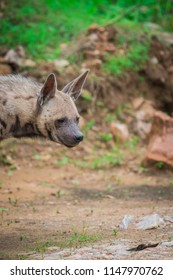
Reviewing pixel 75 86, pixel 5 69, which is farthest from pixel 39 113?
pixel 5 69

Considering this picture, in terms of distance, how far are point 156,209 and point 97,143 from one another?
10.7 feet

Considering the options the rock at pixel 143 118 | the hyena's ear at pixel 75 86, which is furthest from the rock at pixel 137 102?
the hyena's ear at pixel 75 86

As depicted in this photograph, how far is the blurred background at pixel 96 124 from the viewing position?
6680mm

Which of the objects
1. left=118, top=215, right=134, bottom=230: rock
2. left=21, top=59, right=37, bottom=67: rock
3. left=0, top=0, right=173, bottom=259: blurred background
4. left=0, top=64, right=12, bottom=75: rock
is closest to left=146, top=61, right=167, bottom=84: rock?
left=0, top=0, right=173, bottom=259: blurred background

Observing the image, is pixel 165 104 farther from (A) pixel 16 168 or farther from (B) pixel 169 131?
(A) pixel 16 168

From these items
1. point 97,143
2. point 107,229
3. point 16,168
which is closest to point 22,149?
point 16,168

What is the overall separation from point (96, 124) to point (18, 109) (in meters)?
4.13

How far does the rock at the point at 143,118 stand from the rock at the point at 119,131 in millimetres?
311

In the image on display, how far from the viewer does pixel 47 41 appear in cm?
1071

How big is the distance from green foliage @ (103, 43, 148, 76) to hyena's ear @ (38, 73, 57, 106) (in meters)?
4.39

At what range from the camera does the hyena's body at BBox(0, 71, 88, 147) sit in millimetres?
6125

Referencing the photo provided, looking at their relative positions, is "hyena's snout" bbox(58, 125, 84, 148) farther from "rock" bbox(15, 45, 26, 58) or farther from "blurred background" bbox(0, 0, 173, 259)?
"rock" bbox(15, 45, 26, 58)

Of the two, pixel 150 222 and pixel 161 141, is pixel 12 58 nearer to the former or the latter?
pixel 161 141

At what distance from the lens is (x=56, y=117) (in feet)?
20.3
